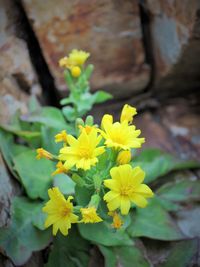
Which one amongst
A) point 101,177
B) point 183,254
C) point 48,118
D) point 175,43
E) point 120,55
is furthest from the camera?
point 120,55

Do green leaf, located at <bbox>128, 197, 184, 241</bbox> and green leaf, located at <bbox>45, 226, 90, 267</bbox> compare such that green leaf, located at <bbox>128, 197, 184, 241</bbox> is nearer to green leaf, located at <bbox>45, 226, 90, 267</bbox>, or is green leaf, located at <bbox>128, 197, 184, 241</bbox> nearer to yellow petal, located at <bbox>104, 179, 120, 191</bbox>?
green leaf, located at <bbox>45, 226, 90, 267</bbox>

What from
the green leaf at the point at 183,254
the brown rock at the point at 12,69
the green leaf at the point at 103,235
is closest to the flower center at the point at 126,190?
the green leaf at the point at 103,235

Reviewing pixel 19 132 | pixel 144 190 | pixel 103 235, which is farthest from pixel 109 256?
pixel 19 132

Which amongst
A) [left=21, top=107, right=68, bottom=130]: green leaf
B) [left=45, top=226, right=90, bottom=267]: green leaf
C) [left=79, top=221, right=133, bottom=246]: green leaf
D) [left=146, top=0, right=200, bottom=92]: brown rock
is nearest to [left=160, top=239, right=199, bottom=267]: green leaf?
[left=79, top=221, right=133, bottom=246]: green leaf

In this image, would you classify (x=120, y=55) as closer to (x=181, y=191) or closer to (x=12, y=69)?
(x=12, y=69)

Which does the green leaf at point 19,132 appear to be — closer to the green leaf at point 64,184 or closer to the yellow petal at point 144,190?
the green leaf at point 64,184

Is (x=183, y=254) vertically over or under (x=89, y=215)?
under
